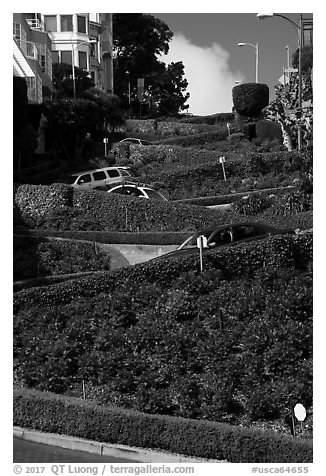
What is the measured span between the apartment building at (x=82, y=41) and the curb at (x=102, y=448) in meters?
49.5

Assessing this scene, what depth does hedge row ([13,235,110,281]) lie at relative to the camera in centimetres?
2409

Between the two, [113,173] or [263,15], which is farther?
[113,173]

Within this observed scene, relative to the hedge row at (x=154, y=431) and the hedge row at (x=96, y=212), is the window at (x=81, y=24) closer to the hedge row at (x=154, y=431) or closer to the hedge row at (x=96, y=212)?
the hedge row at (x=96, y=212)

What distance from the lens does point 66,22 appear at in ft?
217

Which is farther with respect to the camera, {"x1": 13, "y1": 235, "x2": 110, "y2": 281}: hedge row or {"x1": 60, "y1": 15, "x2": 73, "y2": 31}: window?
{"x1": 60, "y1": 15, "x2": 73, "y2": 31}: window

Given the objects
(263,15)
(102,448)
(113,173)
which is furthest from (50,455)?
(113,173)

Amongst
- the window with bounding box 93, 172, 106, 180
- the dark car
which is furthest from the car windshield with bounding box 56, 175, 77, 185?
the dark car

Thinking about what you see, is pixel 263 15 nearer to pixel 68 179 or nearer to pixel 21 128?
pixel 68 179

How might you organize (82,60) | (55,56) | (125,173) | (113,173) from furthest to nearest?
(82,60) → (55,56) → (125,173) → (113,173)

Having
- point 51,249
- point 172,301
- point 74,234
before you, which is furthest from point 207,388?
point 74,234

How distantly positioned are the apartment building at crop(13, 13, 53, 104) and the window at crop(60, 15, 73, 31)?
338 inches

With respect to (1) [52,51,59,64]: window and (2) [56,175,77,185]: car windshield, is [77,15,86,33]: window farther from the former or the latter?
(2) [56,175,77,185]: car windshield

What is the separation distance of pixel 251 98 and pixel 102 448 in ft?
155

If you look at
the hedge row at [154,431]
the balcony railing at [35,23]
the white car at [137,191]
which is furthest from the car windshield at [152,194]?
the balcony railing at [35,23]
